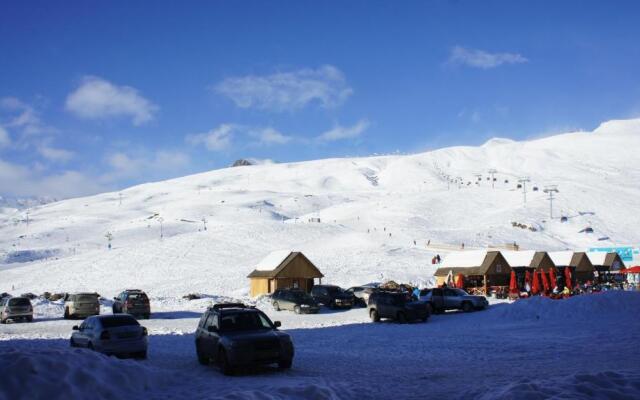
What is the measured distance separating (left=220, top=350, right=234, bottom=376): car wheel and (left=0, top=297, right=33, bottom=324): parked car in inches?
930

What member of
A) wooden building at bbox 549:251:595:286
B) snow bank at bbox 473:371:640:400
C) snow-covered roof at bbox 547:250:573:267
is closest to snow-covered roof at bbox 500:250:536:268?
wooden building at bbox 549:251:595:286

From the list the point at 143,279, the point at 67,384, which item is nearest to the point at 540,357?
the point at 67,384

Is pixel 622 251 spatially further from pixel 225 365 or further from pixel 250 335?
pixel 225 365

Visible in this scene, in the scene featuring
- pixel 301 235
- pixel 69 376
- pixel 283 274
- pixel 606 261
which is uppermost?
pixel 301 235

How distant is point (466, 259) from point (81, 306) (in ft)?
106

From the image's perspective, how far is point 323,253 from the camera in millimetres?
79375

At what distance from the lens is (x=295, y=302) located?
3784 cm

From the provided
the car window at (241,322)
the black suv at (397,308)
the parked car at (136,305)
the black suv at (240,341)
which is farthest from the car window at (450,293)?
the car window at (241,322)

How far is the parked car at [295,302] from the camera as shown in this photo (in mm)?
37406

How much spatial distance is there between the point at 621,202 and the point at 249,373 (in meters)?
139

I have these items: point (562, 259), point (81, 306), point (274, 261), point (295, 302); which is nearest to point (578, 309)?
point (295, 302)

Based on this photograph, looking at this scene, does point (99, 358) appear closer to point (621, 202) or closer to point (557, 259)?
point (557, 259)

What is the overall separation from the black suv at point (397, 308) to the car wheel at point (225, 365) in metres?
16.0

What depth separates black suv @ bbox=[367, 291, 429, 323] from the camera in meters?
29.6
